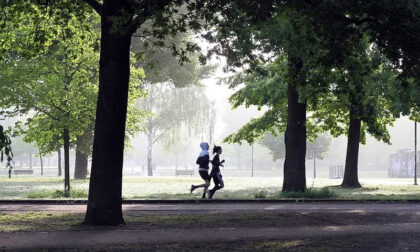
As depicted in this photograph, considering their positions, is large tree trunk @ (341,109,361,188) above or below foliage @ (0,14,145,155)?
below

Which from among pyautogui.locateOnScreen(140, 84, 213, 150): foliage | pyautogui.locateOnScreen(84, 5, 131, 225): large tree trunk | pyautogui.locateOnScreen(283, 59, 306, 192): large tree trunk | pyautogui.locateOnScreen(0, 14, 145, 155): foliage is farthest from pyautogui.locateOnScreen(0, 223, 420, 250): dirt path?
pyautogui.locateOnScreen(140, 84, 213, 150): foliage

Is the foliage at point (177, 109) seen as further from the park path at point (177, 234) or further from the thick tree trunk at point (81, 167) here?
the park path at point (177, 234)

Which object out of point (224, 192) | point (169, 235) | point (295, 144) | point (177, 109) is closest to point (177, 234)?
point (169, 235)

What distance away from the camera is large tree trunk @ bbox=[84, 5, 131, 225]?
11.3 metres

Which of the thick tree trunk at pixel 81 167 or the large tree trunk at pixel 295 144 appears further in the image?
the thick tree trunk at pixel 81 167

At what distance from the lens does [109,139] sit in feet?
37.0

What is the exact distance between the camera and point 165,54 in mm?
42969

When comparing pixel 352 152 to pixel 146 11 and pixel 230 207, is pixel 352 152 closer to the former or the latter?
pixel 230 207

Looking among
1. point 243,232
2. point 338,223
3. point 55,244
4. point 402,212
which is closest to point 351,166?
point 402,212

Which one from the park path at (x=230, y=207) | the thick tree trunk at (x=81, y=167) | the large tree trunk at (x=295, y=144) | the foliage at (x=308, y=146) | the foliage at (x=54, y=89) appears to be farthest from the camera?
the foliage at (x=308, y=146)

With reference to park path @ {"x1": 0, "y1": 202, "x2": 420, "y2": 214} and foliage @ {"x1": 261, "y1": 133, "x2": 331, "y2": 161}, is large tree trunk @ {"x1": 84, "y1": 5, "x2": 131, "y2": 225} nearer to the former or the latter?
park path @ {"x1": 0, "y1": 202, "x2": 420, "y2": 214}

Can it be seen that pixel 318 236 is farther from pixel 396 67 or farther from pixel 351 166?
pixel 351 166

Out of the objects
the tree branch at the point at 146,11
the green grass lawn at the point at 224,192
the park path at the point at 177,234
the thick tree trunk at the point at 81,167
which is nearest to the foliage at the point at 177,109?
the thick tree trunk at the point at 81,167

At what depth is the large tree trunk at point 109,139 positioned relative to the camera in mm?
11266
